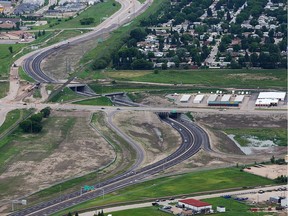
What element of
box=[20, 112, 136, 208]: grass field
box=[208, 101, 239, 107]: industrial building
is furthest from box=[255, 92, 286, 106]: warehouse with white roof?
box=[20, 112, 136, 208]: grass field

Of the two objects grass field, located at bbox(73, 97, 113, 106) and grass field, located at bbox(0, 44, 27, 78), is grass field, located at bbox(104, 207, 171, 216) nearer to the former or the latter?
grass field, located at bbox(73, 97, 113, 106)

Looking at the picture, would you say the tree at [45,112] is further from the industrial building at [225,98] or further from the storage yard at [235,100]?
the industrial building at [225,98]

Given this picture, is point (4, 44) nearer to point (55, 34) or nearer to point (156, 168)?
point (55, 34)

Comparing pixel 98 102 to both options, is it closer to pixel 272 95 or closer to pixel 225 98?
pixel 225 98

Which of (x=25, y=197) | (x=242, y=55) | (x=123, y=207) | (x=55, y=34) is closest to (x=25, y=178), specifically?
(x=25, y=197)

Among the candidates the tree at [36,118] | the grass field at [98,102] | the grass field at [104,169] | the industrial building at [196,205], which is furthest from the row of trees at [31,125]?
the industrial building at [196,205]

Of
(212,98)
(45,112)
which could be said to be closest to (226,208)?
(45,112)
